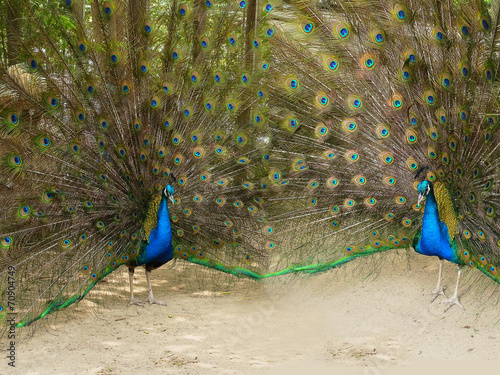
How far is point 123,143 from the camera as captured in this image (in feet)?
15.3

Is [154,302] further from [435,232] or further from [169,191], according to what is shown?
[435,232]

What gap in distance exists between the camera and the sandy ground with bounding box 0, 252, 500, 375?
162 inches

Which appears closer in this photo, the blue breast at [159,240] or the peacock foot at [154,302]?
the blue breast at [159,240]

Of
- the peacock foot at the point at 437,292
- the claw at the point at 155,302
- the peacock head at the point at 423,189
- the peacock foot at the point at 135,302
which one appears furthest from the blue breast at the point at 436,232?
the peacock foot at the point at 135,302

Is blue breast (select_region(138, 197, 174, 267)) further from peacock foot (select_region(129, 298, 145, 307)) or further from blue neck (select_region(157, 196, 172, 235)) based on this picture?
peacock foot (select_region(129, 298, 145, 307))

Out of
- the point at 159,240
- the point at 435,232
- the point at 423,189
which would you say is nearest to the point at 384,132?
the point at 423,189

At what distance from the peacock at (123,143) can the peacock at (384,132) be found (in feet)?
1.10

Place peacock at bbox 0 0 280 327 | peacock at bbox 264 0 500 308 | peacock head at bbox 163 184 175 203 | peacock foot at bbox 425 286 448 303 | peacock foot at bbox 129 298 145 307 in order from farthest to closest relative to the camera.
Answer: peacock foot at bbox 129 298 145 307, peacock foot at bbox 425 286 448 303, peacock head at bbox 163 184 175 203, peacock at bbox 264 0 500 308, peacock at bbox 0 0 280 327

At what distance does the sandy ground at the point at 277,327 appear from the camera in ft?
13.5

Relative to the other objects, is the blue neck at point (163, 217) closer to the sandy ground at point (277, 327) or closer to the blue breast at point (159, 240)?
the blue breast at point (159, 240)

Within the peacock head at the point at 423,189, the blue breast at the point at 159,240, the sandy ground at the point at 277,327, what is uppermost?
the peacock head at the point at 423,189

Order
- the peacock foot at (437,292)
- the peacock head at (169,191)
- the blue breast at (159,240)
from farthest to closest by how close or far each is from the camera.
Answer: the peacock foot at (437,292) → the blue breast at (159,240) → the peacock head at (169,191)

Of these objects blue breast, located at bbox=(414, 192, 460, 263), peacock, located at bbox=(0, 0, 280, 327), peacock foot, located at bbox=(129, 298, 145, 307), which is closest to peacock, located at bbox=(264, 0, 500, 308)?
blue breast, located at bbox=(414, 192, 460, 263)

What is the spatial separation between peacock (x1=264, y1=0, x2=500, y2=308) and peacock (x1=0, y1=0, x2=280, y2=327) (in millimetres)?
337
